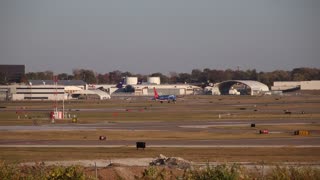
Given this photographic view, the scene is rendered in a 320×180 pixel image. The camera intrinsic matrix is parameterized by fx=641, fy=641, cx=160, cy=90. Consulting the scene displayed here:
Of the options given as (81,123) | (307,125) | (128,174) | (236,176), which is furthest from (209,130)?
(236,176)

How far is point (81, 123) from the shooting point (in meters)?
94.4

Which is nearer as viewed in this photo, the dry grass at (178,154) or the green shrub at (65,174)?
the green shrub at (65,174)

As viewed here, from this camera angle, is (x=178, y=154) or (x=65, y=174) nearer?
(x=65, y=174)

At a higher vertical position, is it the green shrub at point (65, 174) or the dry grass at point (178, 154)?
the green shrub at point (65, 174)

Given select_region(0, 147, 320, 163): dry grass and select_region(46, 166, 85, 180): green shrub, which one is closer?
select_region(46, 166, 85, 180): green shrub

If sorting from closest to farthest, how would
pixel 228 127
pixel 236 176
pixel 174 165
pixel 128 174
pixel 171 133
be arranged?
pixel 236 176
pixel 128 174
pixel 174 165
pixel 171 133
pixel 228 127

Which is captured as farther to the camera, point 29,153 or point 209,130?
point 209,130

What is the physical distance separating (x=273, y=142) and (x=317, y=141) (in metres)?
4.37

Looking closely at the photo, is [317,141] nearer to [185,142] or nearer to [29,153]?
[185,142]

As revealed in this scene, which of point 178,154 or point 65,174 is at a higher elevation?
point 65,174

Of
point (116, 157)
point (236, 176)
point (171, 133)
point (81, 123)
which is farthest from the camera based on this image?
point (81, 123)

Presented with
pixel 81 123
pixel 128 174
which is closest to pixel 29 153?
pixel 128 174

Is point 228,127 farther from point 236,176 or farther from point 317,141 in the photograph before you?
point 236,176

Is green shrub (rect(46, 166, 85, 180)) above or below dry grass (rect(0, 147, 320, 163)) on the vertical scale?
above
